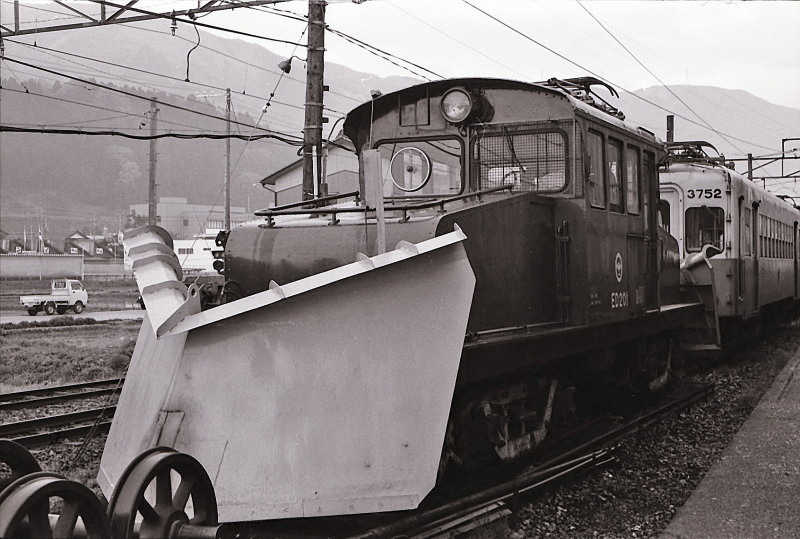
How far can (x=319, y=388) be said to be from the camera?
4559 mm

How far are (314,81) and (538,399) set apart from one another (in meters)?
8.55

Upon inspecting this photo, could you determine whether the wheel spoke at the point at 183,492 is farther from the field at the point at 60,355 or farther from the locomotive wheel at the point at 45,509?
the field at the point at 60,355

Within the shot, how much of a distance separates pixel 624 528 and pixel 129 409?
3481 mm

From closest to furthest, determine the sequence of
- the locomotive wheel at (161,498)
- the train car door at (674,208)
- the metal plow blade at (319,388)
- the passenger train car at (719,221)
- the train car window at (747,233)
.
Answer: the locomotive wheel at (161,498)
the metal plow blade at (319,388)
the passenger train car at (719,221)
the train car door at (674,208)
the train car window at (747,233)

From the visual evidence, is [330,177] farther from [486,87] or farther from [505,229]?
[505,229]

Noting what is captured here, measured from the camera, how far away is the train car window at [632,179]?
8367 millimetres

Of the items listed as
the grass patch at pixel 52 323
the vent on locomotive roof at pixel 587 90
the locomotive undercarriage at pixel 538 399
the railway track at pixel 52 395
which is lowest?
the railway track at pixel 52 395

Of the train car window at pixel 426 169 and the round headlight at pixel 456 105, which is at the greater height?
the round headlight at pixel 456 105

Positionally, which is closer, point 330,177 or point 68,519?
point 68,519

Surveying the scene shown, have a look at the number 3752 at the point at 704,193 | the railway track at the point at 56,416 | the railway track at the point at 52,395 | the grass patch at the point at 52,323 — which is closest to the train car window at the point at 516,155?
the railway track at the point at 56,416

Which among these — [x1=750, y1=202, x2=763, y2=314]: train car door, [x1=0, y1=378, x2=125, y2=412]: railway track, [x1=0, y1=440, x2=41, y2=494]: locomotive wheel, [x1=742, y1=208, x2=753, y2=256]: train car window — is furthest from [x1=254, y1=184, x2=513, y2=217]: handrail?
[x1=750, y1=202, x2=763, y2=314]: train car door

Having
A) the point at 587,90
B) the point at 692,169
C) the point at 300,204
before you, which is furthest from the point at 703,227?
the point at 300,204

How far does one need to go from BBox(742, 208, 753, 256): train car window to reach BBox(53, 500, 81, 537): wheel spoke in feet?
46.4

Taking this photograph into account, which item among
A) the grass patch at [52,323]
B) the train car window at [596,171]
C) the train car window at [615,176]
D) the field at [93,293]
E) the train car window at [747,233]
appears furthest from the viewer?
the field at [93,293]
